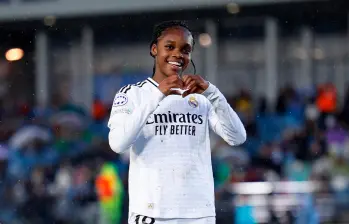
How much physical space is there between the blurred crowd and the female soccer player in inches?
226

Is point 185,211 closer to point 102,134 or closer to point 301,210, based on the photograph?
point 301,210

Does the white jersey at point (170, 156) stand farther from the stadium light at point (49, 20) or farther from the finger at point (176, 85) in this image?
the stadium light at point (49, 20)

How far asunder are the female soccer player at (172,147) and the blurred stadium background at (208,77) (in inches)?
227

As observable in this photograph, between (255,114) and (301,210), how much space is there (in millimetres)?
3636

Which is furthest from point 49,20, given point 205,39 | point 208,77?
point 208,77

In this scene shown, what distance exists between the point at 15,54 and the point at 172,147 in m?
15.1

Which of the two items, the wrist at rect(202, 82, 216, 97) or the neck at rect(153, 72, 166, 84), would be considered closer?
the wrist at rect(202, 82, 216, 97)

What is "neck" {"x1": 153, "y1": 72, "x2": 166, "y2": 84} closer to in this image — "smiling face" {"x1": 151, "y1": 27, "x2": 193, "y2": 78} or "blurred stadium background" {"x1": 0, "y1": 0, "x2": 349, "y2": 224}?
"smiling face" {"x1": 151, "y1": 27, "x2": 193, "y2": 78}

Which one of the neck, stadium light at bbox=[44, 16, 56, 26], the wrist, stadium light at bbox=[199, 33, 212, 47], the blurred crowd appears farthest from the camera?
stadium light at bbox=[199, 33, 212, 47]

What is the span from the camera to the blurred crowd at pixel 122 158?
11305mm

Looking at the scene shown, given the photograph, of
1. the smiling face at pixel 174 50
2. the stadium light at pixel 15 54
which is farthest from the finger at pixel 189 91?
the stadium light at pixel 15 54

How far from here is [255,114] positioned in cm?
1404

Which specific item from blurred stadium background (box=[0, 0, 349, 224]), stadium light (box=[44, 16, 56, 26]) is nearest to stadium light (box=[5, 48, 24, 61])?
blurred stadium background (box=[0, 0, 349, 224])

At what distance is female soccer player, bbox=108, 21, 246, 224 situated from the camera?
4.68 m
